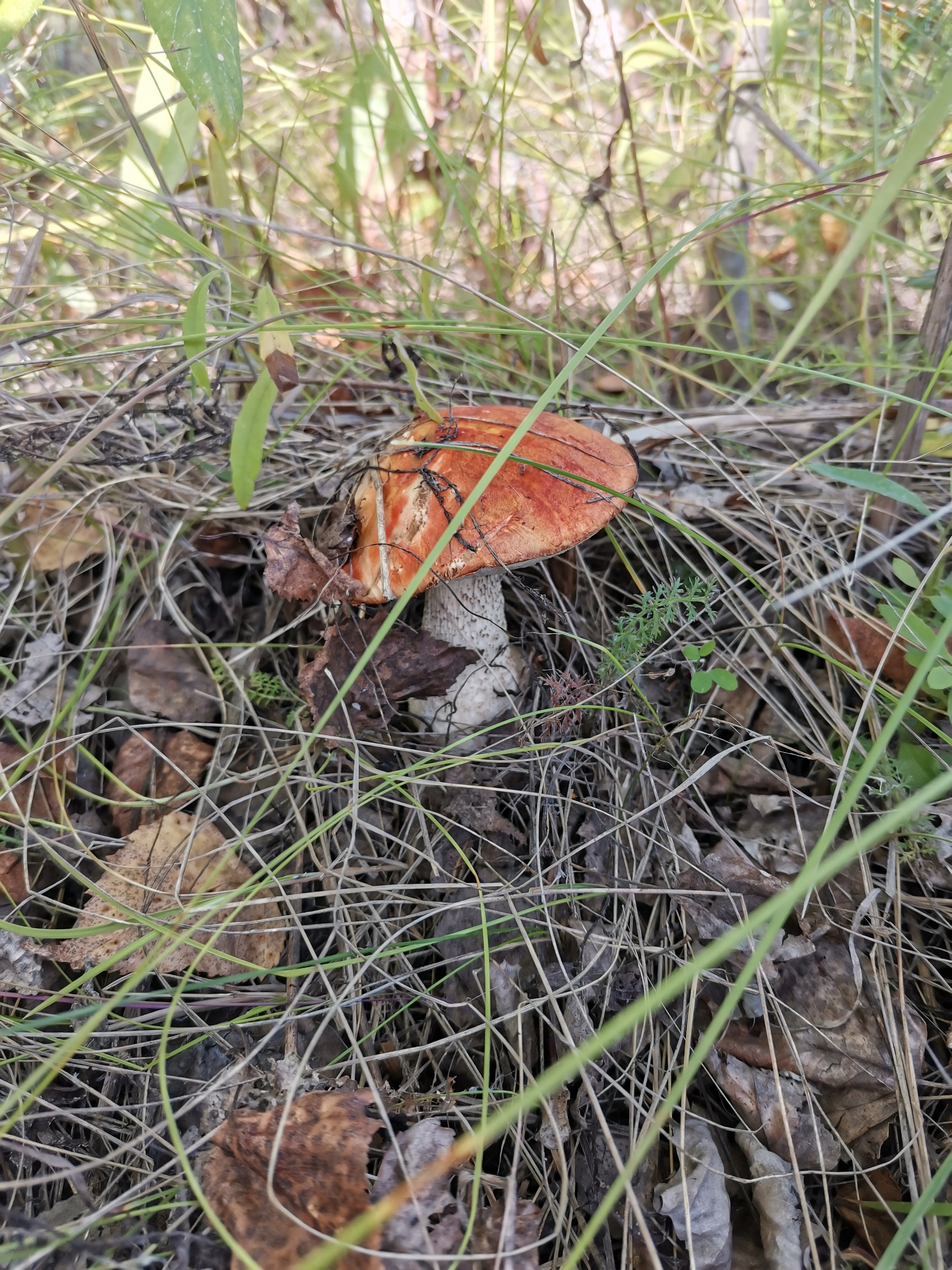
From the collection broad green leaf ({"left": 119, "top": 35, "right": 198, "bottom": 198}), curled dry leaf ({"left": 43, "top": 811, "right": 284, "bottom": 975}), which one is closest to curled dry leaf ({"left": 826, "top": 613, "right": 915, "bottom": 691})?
curled dry leaf ({"left": 43, "top": 811, "right": 284, "bottom": 975})

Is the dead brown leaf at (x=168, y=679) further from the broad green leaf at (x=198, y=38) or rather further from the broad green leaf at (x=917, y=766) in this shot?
the broad green leaf at (x=917, y=766)

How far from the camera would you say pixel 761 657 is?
5.67 feet

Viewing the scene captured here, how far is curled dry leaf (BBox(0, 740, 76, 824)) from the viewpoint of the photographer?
61.4 inches

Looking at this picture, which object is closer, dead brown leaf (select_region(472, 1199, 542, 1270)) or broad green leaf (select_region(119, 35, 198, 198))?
dead brown leaf (select_region(472, 1199, 542, 1270))

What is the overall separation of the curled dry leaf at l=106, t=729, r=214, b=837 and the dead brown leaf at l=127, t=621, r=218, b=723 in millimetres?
63

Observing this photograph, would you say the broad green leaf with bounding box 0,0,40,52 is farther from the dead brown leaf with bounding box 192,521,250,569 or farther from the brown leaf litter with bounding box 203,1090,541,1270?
the brown leaf litter with bounding box 203,1090,541,1270

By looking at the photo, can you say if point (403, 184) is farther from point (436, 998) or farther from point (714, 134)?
point (436, 998)

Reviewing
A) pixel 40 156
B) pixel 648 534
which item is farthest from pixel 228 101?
pixel 648 534

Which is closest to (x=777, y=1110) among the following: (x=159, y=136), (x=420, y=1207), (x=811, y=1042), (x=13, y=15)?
(x=811, y=1042)

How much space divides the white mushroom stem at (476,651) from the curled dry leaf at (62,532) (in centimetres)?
96

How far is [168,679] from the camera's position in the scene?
71.1 inches

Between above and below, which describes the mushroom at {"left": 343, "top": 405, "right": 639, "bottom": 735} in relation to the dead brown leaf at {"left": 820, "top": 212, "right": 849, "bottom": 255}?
below

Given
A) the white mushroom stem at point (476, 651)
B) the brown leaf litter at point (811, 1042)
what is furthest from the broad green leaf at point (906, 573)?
the white mushroom stem at point (476, 651)

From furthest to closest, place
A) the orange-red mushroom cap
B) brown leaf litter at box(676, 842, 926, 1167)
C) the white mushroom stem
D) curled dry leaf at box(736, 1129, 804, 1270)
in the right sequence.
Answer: the white mushroom stem, the orange-red mushroom cap, brown leaf litter at box(676, 842, 926, 1167), curled dry leaf at box(736, 1129, 804, 1270)
